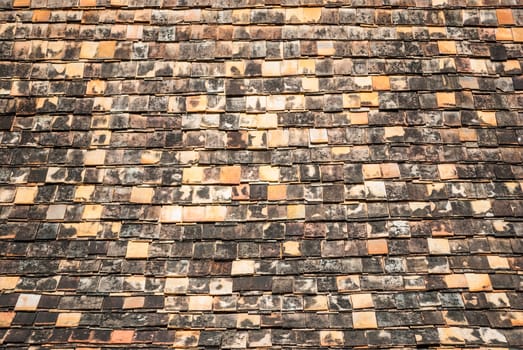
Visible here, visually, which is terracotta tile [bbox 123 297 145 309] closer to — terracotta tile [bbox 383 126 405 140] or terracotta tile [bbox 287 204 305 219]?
terracotta tile [bbox 287 204 305 219]

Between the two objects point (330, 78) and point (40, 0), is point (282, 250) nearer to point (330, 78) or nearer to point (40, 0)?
point (330, 78)

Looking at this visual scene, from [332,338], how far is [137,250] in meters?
1.56

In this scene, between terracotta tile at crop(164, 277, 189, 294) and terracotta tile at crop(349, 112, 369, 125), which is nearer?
terracotta tile at crop(164, 277, 189, 294)

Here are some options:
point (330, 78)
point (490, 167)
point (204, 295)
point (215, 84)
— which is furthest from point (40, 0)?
point (490, 167)

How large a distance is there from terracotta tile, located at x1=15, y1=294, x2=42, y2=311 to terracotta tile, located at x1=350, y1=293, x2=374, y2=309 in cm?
229

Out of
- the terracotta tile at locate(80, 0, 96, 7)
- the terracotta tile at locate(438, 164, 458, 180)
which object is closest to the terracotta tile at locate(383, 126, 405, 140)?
the terracotta tile at locate(438, 164, 458, 180)

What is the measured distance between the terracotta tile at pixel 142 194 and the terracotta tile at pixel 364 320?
69.9 inches

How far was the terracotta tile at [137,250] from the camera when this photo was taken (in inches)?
138

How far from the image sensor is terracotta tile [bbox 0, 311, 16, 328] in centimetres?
335

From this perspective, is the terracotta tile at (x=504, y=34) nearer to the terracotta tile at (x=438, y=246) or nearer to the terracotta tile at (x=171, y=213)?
the terracotta tile at (x=438, y=246)

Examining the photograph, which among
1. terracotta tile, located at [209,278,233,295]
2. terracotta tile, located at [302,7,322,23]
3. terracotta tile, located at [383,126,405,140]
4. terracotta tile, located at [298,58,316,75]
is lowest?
terracotta tile, located at [209,278,233,295]

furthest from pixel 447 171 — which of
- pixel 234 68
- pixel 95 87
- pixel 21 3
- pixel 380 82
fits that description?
pixel 21 3

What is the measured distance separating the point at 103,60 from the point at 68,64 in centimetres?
31

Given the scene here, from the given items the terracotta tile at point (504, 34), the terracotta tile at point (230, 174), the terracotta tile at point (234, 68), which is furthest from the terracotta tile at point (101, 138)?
the terracotta tile at point (504, 34)
